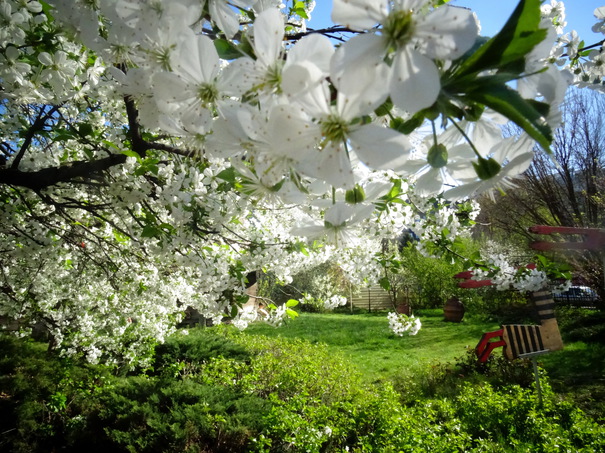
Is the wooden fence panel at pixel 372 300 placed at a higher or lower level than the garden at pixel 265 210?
higher

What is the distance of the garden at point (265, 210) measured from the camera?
0.41 metres

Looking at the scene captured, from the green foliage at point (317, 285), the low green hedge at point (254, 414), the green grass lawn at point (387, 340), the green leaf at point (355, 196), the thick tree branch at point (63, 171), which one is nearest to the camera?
the green leaf at point (355, 196)

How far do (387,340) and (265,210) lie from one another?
809 centimetres

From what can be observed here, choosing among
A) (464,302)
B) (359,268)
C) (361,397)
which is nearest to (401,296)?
(464,302)

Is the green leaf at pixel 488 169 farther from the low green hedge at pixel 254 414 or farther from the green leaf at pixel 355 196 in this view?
the low green hedge at pixel 254 414

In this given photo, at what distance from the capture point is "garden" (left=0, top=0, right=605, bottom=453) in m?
0.41

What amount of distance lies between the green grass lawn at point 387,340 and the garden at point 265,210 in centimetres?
18

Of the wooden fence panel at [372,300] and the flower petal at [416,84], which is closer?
the flower petal at [416,84]

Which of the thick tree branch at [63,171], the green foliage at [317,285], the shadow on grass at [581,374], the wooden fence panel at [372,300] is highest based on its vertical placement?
the green foliage at [317,285]

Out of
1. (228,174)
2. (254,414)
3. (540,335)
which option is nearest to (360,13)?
(228,174)

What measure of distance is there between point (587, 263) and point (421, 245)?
9637 millimetres

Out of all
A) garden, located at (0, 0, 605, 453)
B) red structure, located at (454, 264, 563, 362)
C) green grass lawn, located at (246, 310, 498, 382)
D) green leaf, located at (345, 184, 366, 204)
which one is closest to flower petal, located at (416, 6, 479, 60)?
garden, located at (0, 0, 605, 453)

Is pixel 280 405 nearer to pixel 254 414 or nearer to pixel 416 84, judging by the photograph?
pixel 254 414

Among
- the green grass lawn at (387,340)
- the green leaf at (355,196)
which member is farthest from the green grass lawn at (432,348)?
the green leaf at (355,196)
